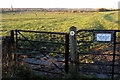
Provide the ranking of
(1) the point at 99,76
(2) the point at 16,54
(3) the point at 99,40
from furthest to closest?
(2) the point at 16,54 → (1) the point at 99,76 → (3) the point at 99,40

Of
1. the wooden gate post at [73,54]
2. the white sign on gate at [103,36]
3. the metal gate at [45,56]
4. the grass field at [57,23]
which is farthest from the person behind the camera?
the grass field at [57,23]

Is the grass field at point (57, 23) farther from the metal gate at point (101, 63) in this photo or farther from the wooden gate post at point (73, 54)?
the wooden gate post at point (73, 54)

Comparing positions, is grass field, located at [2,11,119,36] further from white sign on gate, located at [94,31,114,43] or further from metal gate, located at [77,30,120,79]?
white sign on gate, located at [94,31,114,43]

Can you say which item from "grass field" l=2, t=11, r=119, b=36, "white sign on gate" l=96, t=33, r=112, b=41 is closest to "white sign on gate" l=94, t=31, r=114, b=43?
"white sign on gate" l=96, t=33, r=112, b=41

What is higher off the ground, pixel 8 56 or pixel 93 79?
pixel 8 56

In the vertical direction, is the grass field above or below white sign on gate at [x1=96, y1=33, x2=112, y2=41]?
above

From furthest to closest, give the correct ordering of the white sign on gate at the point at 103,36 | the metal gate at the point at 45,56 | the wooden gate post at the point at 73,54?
the metal gate at the point at 45,56 → the wooden gate post at the point at 73,54 → the white sign on gate at the point at 103,36

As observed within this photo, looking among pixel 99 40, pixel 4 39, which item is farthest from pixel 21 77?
pixel 99 40

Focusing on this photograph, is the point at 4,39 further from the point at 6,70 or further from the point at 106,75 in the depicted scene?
the point at 106,75

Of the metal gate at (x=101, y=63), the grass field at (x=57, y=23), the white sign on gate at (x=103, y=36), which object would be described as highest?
the grass field at (x=57, y=23)

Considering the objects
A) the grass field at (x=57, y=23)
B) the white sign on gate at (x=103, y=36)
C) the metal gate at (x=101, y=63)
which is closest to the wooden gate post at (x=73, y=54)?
the metal gate at (x=101, y=63)

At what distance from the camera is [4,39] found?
601 cm

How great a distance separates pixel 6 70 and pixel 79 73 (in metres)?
2.35

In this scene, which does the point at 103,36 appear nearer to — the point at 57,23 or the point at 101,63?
the point at 101,63
